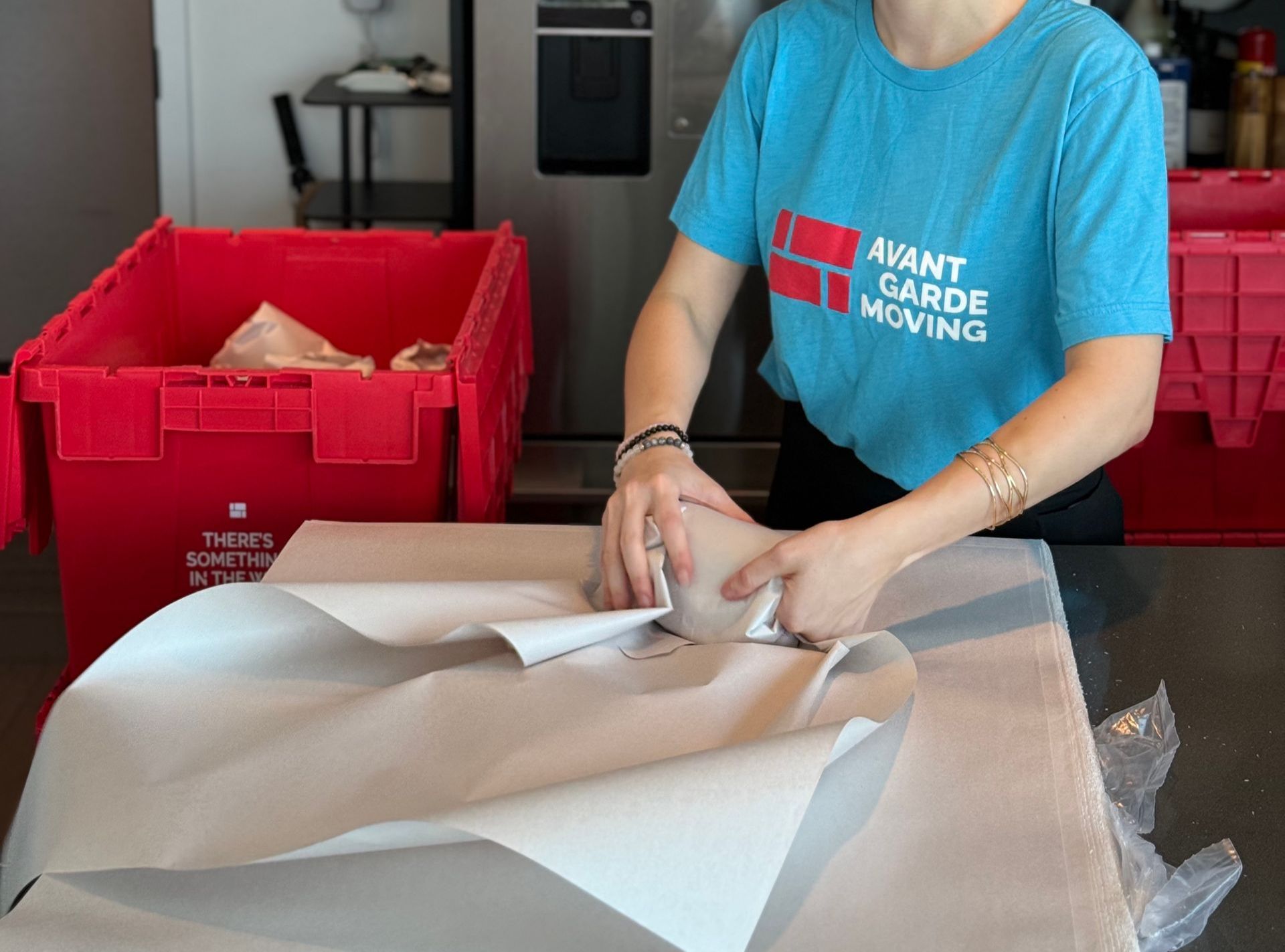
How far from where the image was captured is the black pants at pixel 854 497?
1339 mm

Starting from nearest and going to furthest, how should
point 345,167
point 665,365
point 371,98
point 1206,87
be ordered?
→ point 665,365, point 1206,87, point 371,98, point 345,167

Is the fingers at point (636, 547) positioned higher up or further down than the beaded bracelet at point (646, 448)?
further down

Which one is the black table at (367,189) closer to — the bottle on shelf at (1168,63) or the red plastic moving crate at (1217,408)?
the bottle on shelf at (1168,63)

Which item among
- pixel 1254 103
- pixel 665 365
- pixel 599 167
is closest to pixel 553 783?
pixel 665 365

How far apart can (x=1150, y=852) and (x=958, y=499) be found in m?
0.31

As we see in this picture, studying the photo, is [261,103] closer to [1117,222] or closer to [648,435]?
[648,435]

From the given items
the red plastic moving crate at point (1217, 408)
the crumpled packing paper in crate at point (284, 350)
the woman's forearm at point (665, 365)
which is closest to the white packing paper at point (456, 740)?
the woman's forearm at point (665, 365)

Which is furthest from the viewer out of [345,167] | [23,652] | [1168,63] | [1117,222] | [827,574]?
[345,167]

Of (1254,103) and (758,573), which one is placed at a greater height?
(1254,103)

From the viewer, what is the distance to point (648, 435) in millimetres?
1194

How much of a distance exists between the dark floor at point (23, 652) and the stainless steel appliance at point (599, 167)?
1037 mm

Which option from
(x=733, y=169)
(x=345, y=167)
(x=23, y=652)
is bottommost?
(x=23, y=652)

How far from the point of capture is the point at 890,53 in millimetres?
1268

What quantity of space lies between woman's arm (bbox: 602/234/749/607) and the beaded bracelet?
10 mm
